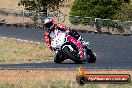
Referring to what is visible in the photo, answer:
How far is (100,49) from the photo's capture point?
32.3 m

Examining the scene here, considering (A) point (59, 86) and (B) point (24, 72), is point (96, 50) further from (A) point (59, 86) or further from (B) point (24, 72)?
(A) point (59, 86)

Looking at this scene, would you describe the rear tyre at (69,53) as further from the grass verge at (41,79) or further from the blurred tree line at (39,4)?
the blurred tree line at (39,4)

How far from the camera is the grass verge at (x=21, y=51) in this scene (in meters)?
28.5

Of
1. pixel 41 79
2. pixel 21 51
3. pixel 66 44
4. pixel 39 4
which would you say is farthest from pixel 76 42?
pixel 39 4

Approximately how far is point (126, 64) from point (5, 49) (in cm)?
1302

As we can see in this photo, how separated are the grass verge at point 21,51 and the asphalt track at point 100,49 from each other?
234 cm

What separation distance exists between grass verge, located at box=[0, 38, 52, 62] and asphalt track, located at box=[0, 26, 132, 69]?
234 centimetres

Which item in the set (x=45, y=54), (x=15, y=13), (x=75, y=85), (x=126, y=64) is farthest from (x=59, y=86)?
(x=15, y=13)

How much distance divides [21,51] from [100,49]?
4.95m

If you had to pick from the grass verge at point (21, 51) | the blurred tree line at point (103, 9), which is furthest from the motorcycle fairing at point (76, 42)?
the blurred tree line at point (103, 9)

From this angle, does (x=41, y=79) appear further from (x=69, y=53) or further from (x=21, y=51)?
(x=21, y=51)

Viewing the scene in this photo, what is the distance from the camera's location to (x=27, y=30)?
46094 mm

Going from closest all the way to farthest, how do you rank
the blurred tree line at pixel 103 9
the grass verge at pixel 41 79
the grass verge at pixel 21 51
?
1. the grass verge at pixel 41 79
2. the grass verge at pixel 21 51
3. the blurred tree line at pixel 103 9

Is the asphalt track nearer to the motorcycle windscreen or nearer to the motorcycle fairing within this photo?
the motorcycle fairing
